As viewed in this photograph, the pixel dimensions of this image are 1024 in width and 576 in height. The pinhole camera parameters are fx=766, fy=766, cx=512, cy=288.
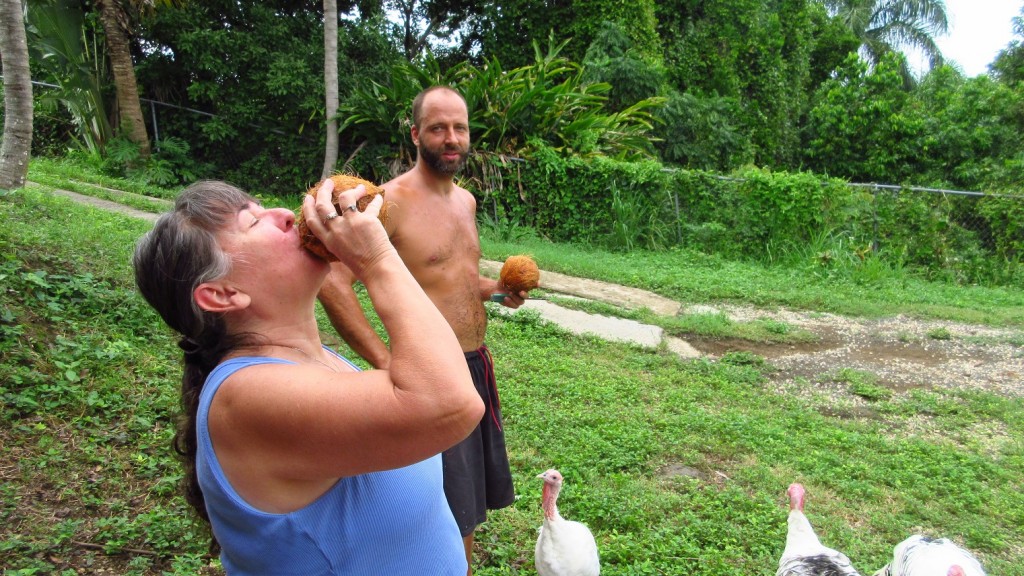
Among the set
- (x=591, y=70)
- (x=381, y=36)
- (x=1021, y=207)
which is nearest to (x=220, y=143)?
(x=381, y=36)

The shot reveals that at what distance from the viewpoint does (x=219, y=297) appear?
4.80 ft

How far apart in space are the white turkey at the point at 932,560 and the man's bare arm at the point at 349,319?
208 cm

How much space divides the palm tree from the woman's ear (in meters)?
28.9

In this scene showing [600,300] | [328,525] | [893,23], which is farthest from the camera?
[893,23]

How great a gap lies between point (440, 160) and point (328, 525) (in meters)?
1.92

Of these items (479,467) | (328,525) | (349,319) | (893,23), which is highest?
(893,23)

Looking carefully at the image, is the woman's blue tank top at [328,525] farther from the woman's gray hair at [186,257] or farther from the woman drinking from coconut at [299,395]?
the woman's gray hair at [186,257]

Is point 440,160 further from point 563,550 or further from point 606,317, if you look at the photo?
point 606,317

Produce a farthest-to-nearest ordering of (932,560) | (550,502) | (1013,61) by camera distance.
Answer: (1013,61) < (550,502) < (932,560)

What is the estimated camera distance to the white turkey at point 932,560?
2.72m

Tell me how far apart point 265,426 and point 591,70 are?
14769 millimetres

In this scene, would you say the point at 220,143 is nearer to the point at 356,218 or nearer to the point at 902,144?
the point at 356,218

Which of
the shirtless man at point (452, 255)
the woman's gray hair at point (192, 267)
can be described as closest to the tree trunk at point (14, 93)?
the shirtless man at point (452, 255)

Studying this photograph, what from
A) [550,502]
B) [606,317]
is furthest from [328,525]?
[606,317]
